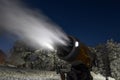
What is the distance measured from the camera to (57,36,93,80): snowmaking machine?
315 inches

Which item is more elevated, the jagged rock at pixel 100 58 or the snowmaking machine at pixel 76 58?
the jagged rock at pixel 100 58

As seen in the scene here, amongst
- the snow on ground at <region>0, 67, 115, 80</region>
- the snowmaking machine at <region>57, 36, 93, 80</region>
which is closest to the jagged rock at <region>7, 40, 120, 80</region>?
the snow on ground at <region>0, 67, 115, 80</region>

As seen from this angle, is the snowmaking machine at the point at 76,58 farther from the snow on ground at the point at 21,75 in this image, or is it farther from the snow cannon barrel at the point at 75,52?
the snow on ground at the point at 21,75

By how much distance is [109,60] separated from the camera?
71.5m

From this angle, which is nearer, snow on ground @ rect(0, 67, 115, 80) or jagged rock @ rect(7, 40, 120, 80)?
snow on ground @ rect(0, 67, 115, 80)

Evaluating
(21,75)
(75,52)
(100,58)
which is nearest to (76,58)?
(75,52)

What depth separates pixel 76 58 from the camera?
8016mm

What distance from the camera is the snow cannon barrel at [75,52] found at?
7957 millimetres

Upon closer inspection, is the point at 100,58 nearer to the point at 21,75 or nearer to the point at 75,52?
the point at 21,75

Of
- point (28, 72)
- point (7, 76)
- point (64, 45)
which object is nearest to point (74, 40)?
point (64, 45)

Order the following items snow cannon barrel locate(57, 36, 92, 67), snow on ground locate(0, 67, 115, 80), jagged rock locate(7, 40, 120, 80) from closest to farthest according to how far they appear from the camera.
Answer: snow cannon barrel locate(57, 36, 92, 67)
snow on ground locate(0, 67, 115, 80)
jagged rock locate(7, 40, 120, 80)

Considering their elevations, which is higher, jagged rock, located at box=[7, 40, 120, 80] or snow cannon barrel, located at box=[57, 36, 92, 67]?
jagged rock, located at box=[7, 40, 120, 80]

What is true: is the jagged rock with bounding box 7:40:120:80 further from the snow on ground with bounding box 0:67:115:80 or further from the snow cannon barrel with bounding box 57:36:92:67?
the snow cannon barrel with bounding box 57:36:92:67

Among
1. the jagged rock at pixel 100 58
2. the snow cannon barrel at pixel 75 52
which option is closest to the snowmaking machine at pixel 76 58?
the snow cannon barrel at pixel 75 52
